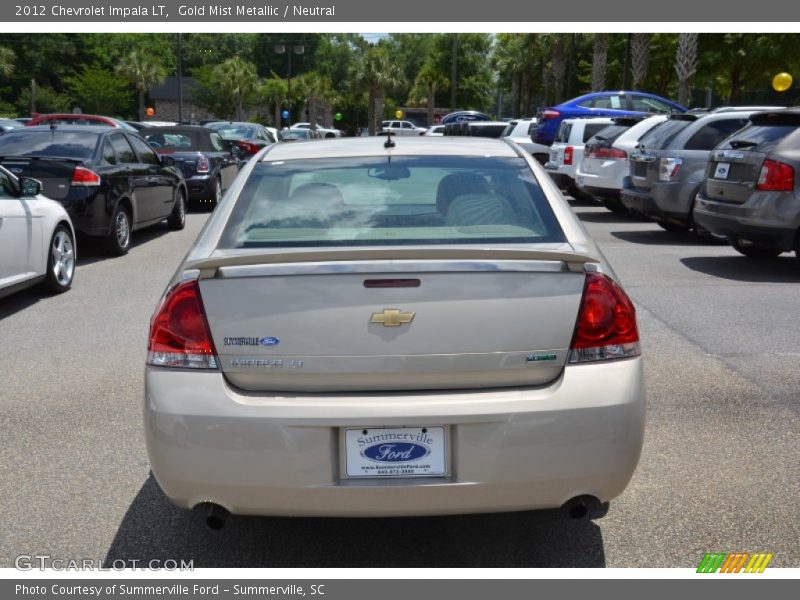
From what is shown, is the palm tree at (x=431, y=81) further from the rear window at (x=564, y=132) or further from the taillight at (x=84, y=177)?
the taillight at (x=84, y=177)

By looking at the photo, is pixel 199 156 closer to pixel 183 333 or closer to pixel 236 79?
pixel 183 333

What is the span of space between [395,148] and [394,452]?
1.75 metres

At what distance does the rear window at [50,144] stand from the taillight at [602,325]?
9394 millimetres

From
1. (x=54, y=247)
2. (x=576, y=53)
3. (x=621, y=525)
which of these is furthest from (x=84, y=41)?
(x=621, y=525)

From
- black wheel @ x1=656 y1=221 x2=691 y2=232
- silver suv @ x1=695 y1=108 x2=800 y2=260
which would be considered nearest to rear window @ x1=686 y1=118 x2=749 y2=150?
black wheel @ x1=656 y1=221 x2=691 y2=232

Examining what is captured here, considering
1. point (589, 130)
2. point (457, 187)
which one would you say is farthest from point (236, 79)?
point (457, 187)

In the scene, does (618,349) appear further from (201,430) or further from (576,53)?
(576,53)

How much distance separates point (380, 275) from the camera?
3.31 m

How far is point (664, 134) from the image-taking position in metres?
14.0

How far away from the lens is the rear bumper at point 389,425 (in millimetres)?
3225

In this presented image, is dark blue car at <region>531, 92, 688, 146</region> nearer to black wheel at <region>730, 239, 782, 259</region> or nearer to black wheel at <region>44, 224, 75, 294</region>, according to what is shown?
black wheel at <region>730, 239, 782, 259</region>

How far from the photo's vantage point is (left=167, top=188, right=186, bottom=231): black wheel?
1483cm

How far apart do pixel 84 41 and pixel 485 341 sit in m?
95.3

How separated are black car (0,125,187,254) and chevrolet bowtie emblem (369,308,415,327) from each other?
870cm
